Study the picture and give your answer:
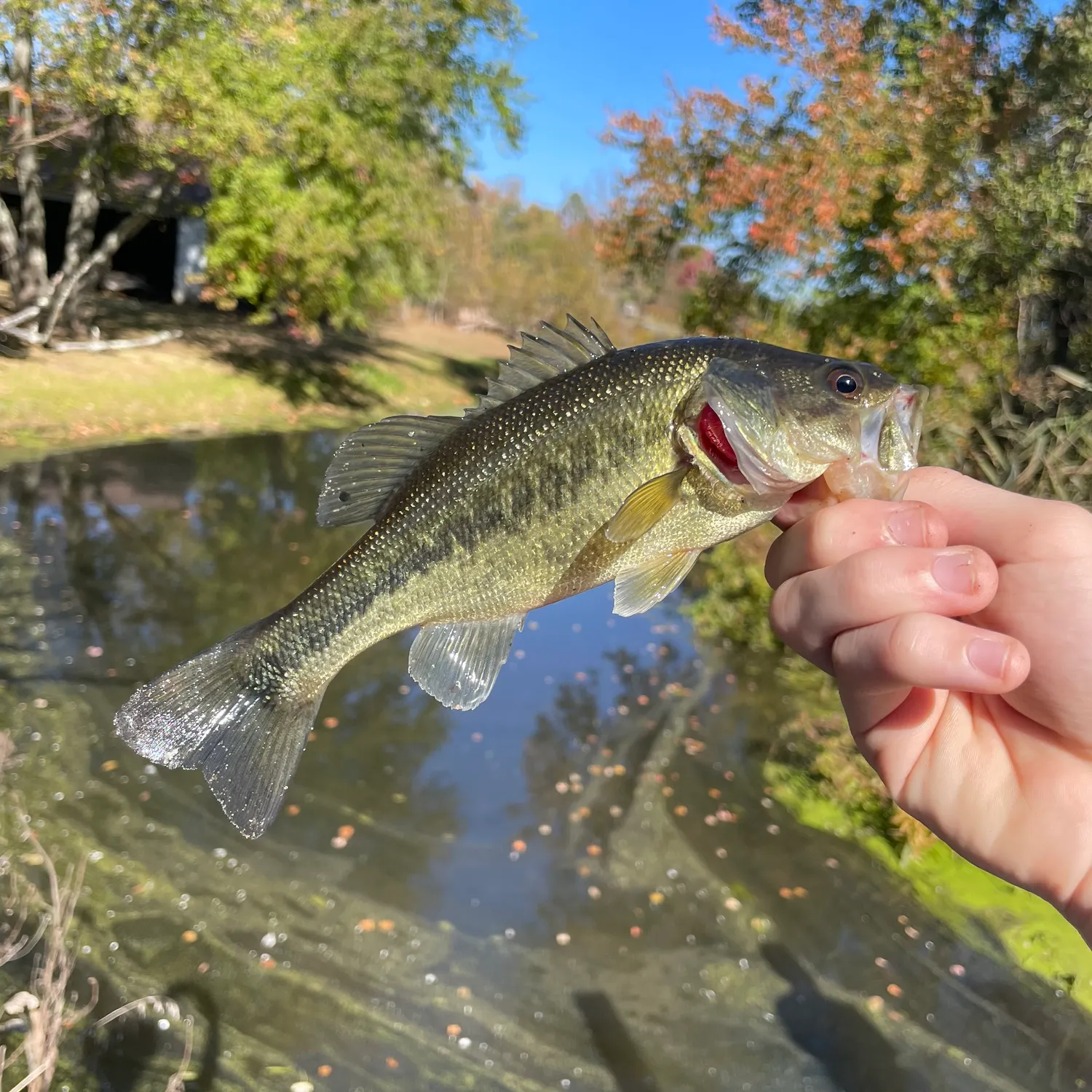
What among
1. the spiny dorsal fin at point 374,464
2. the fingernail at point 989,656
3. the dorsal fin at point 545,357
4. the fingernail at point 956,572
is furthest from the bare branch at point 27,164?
the fingernail at point 989,656

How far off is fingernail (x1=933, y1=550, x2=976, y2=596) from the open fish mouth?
0.29m

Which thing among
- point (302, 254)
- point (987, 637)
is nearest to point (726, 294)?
point (987, 637)

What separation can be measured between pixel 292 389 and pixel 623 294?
19.5m

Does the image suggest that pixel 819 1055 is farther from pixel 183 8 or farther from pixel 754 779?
pixel 183 8

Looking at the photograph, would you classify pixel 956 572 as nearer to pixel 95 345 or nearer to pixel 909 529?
pixel 909 529

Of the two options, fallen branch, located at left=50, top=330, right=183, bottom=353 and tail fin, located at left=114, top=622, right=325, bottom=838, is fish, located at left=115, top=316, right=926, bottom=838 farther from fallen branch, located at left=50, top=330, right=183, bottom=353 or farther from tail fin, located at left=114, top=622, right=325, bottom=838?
fallen branch, located at left=50, top=330, right=183, bottom=353

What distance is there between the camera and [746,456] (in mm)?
2008

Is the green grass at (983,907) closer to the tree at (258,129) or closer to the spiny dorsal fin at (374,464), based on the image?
the spiny dorsal fin at (374,464)

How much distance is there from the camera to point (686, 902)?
5.72 meters

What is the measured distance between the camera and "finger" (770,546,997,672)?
1.81 metres

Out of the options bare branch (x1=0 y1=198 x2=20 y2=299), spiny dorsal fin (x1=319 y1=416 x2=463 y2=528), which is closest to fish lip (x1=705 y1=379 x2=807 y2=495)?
spiny dorsal fin (x1=319 y1=416 x2=463 y2=528)

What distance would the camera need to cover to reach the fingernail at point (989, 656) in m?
1.73

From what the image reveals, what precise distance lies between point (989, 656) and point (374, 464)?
5.78ft

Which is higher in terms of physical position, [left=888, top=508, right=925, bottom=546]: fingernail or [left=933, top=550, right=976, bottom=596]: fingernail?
[left=888, top=508, right=925, bottom=546]: fingernail
